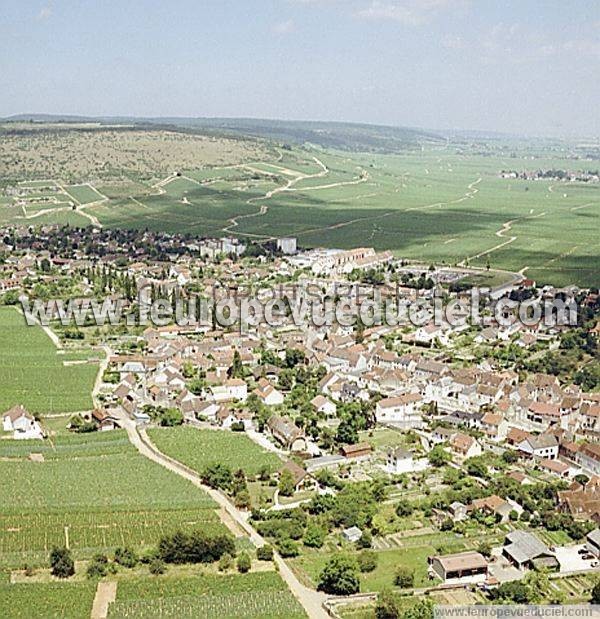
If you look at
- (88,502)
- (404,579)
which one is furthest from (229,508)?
(404,579)

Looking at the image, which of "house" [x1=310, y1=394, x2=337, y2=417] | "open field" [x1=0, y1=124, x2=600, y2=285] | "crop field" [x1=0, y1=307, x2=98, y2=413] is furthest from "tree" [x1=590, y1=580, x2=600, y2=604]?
"open field" [x1=0, y1=124, x2=600, y2=285]

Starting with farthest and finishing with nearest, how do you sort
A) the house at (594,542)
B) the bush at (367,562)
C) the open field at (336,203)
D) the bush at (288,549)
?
the open field at (336,203)
the house at (594,542)
the bush at (288,549)
the bush at (367,562)

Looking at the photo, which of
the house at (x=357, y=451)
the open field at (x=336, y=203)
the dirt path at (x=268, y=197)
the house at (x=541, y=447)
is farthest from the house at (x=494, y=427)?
the dirt path at (x=268, y=197)

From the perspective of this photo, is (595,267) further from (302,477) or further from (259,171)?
(259,171)

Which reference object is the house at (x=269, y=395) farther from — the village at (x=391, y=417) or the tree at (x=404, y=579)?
the tree at (x=404, y=579)

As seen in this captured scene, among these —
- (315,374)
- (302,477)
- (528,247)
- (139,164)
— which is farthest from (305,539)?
(139,164)

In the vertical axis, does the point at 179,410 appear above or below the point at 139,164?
below
